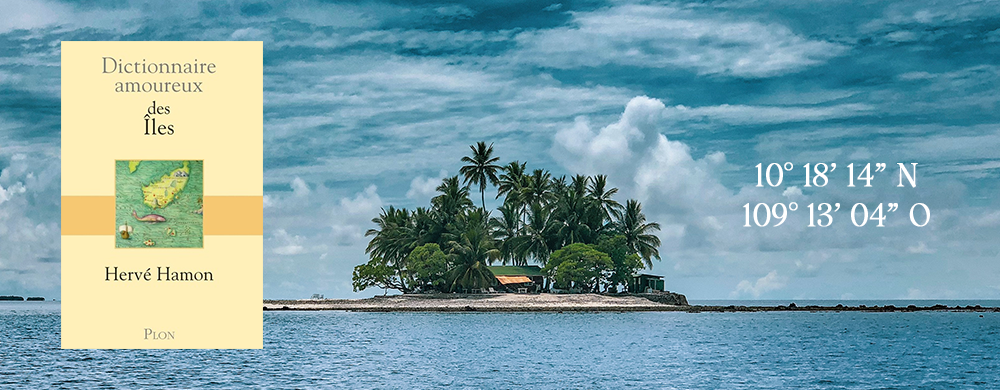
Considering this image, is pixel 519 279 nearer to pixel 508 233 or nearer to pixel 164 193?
pixel 508 233

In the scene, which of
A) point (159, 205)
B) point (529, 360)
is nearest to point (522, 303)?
point (529, 360)

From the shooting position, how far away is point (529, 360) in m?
36.5

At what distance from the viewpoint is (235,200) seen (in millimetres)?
13203

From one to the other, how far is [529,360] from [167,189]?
25.2 meters

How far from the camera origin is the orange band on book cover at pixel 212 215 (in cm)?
→ 1308

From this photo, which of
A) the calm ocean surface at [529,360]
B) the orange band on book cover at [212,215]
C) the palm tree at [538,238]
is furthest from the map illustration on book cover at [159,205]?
the palm tree at [538,238]

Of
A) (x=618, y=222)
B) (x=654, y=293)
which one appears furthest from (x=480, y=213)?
(x=654, y=293)

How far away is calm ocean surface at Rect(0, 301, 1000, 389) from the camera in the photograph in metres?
30.1

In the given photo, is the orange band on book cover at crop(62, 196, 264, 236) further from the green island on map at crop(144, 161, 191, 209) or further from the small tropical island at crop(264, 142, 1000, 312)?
the small tropical island at crop(264, 142, 1000, 312)

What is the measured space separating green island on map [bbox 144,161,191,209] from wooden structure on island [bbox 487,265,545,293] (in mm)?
77260

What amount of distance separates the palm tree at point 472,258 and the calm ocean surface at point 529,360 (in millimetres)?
23795

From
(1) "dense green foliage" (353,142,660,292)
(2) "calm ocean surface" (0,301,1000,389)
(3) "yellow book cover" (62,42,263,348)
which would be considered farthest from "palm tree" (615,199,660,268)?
(3) "yellow book cover" (62,42,263,348)

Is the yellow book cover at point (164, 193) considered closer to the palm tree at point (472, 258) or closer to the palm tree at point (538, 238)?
the palm tree at point (472, 258)

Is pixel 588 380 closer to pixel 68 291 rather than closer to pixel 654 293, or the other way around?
pixel 68 291
